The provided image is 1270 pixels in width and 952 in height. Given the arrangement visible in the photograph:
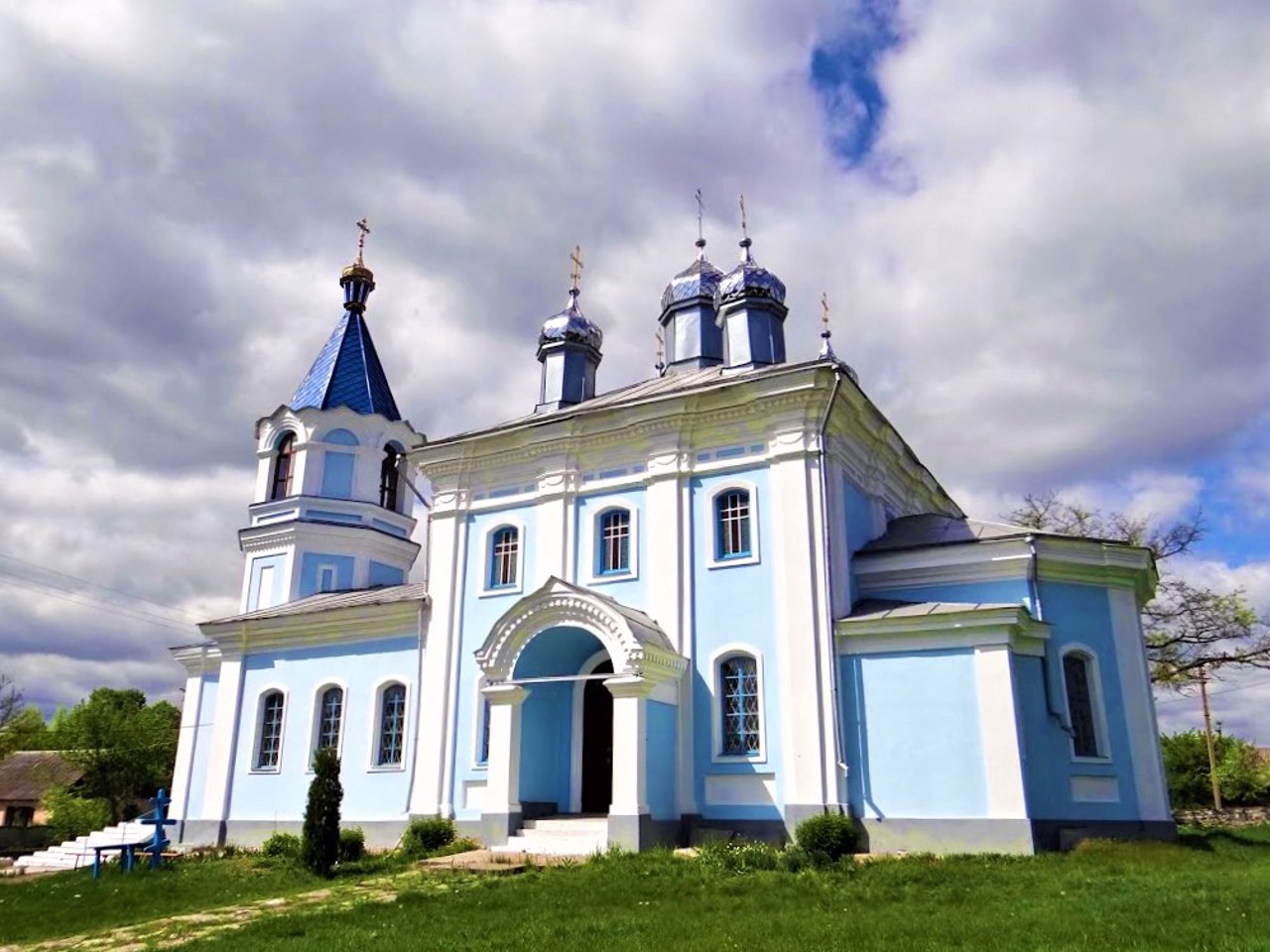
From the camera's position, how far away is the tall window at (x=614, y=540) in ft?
52.3

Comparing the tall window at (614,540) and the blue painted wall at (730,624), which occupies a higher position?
the tall window at (614,540)

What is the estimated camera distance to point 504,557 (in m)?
17.1

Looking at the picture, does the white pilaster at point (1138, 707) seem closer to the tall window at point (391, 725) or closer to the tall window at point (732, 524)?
the tall window at point (732, 524)

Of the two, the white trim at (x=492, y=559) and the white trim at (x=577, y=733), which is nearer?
the white trim at (x=577, y=733)

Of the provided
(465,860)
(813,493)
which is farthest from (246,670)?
(813,493)

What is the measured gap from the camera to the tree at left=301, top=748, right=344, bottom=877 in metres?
12.8

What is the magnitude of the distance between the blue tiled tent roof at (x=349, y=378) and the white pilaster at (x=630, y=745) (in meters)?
13.1

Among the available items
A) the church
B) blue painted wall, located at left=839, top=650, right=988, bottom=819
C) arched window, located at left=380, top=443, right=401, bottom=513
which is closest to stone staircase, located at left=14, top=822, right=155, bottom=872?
the church

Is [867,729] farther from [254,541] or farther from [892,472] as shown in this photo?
[254,541]

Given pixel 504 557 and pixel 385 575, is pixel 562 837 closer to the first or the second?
pixel 504 557

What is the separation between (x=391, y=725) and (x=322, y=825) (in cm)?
463

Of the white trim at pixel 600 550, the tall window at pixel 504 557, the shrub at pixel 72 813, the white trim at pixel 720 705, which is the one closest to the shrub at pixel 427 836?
the tall window at pixel 504 557

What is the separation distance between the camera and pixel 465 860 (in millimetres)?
12289

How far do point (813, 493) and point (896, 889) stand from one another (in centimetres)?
626
